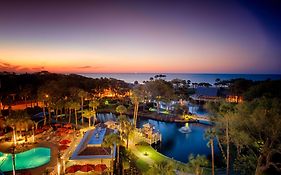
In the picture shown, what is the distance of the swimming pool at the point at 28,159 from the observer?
23.5 meters

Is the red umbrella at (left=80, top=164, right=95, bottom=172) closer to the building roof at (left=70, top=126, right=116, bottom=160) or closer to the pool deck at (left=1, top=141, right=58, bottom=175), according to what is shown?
the building roof at (left=70, top=126, right=116, bottom=160)

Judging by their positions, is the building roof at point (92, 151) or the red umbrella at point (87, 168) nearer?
the red umbrella at point (87, 168)

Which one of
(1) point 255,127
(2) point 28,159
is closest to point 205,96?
(1) point 255,127

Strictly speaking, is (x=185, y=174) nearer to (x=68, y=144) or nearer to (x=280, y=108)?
(x=280, y=108)

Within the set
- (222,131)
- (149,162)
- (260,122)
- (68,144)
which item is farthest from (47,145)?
(260,122)

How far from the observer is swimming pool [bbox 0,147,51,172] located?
23464 mm

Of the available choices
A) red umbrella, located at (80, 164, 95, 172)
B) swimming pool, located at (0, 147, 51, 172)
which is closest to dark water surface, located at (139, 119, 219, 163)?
red umbrella, located at (80, 164, 95, 172)

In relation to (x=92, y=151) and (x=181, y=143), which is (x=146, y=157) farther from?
(x=181, y=143)

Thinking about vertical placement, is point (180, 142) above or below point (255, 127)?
below

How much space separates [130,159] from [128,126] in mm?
4265

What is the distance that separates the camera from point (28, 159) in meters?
25.4

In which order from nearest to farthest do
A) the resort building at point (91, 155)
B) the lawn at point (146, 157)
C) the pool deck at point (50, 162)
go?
the pool deck at point (50, 162) → the resort building at point (91, 155) → the lawn at point (146, 157)

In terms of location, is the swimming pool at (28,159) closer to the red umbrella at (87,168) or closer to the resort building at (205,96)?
the red umbrella at (87,168)

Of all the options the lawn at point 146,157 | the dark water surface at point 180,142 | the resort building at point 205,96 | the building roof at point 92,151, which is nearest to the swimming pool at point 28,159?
the building roof at point 92,151
